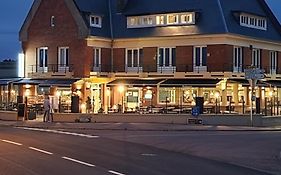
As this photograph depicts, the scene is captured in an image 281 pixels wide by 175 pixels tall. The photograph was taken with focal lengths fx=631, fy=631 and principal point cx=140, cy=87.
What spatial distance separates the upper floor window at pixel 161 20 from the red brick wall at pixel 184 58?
7.71ft

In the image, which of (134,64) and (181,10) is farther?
(134,64)

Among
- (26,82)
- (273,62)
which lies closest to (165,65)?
(273,62)

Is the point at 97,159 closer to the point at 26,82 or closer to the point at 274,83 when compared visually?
the point at 26,82

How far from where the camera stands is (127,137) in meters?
32.8

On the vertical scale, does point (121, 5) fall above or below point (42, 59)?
above

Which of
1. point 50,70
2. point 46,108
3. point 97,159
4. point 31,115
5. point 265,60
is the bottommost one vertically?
point 97,159

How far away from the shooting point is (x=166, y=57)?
5594 cm

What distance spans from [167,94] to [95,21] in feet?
31.1

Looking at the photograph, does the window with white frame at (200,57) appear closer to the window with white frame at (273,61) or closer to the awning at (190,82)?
the awning at (190,82)

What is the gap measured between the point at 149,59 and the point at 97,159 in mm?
35280

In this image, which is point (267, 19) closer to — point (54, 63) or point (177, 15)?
point (177, 15)

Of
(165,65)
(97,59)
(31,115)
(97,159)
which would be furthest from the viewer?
(97,59)

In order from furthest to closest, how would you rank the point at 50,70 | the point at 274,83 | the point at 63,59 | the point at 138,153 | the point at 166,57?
the point at 50,70 → the point at 63,59 → the point at 274,83 → the point at 166,57 → the point at 138,153

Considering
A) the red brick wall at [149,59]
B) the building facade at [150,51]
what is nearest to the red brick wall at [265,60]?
the building facade at [150,51]
